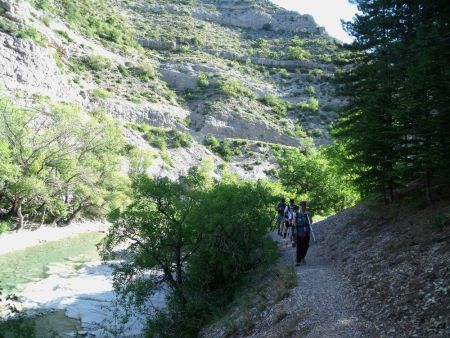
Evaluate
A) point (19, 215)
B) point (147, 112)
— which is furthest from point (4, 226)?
point (147, 112)

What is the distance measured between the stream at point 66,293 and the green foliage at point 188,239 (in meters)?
1.34

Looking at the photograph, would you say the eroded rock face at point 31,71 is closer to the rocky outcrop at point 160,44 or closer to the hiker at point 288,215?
the rocky outcrop at point 160,44

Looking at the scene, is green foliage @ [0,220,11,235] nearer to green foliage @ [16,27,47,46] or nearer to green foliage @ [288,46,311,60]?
green foliage @ [16,27,47,46]

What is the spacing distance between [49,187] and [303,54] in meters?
74.4

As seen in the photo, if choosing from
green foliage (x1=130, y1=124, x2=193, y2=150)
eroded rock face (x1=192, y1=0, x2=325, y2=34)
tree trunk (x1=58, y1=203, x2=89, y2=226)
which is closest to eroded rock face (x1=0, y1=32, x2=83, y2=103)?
green foliage (x1=130, y1=124, x2=193, y2=150)

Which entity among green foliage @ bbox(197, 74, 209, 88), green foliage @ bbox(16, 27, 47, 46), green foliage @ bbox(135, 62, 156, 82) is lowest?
green foliage @ bbox(197, 74, 209, 88)

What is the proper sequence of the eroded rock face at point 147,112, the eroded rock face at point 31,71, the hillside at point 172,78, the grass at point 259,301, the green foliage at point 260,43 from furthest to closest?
the green foliage at point 260,43
the eroded rock face at point 147,112
the hillside at point 172,78
the eroded rock face at point 31,71
the grass at point 259,301

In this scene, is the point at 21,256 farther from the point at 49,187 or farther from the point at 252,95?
the point at 252,95

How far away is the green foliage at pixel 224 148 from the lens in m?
60.4

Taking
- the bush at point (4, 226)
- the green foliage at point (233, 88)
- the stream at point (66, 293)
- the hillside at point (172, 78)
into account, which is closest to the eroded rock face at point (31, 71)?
the hillside at point (172, 78)

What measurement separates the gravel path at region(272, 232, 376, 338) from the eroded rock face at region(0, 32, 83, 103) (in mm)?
45200

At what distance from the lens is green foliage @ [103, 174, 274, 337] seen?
14.0 metres

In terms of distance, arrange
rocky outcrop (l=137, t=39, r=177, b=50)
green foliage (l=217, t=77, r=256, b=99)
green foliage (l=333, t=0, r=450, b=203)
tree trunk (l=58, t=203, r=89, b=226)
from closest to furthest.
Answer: green foliage (l=333, t=0, r=450, b=203) → tree trunk (l=58, t=203, r=89, b=226) → green foliage (l=217, t=77, r=256, b=99) → rocky outcrop (l=137, t=39, r=177, b=50)

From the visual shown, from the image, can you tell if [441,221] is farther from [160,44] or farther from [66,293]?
[160,44]
